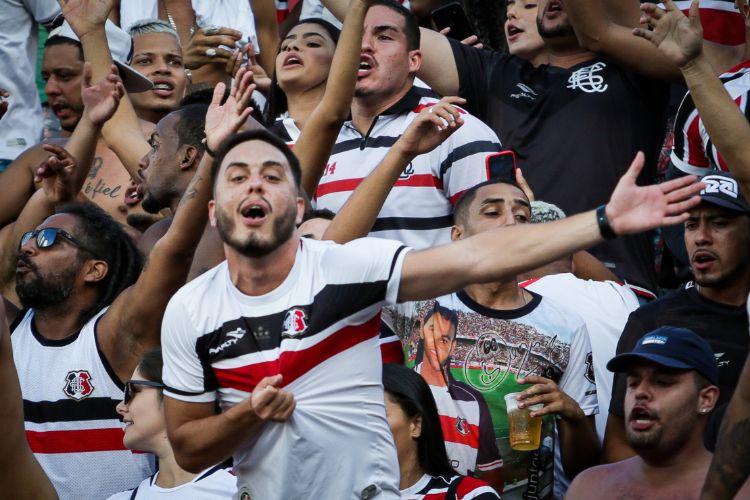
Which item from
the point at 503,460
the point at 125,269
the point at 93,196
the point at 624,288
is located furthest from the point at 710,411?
the point at 93,196

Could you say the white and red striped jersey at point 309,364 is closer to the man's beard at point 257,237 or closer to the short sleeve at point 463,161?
the man's beard at point 257,237


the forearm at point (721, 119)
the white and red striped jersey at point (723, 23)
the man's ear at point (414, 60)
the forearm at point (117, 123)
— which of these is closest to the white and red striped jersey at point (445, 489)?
the forearm at point (721, 119)

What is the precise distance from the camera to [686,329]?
5.66 m

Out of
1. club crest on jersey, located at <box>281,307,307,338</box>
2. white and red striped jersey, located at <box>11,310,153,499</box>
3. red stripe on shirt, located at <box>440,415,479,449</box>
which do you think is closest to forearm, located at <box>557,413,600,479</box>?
red stripe on shirt, located at <box>440,415,479,449</box>

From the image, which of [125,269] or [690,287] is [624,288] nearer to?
[690,287]

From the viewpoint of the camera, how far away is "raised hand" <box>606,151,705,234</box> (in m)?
4.28

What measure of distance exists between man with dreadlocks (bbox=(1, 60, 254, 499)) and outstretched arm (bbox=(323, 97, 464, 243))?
22.0 inches

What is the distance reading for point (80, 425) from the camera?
6.24 meters

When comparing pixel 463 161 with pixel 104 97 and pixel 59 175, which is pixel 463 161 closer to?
pixel 104 97

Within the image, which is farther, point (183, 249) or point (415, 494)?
point (183, 249)

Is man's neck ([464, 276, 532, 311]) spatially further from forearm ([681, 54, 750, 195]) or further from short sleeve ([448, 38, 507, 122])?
short sleeve ([448, 38, 507, 122])

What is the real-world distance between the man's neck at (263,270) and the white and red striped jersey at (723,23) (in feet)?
11.5

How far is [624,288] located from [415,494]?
179cm

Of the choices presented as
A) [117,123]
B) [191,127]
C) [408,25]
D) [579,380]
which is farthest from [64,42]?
[579,380]
